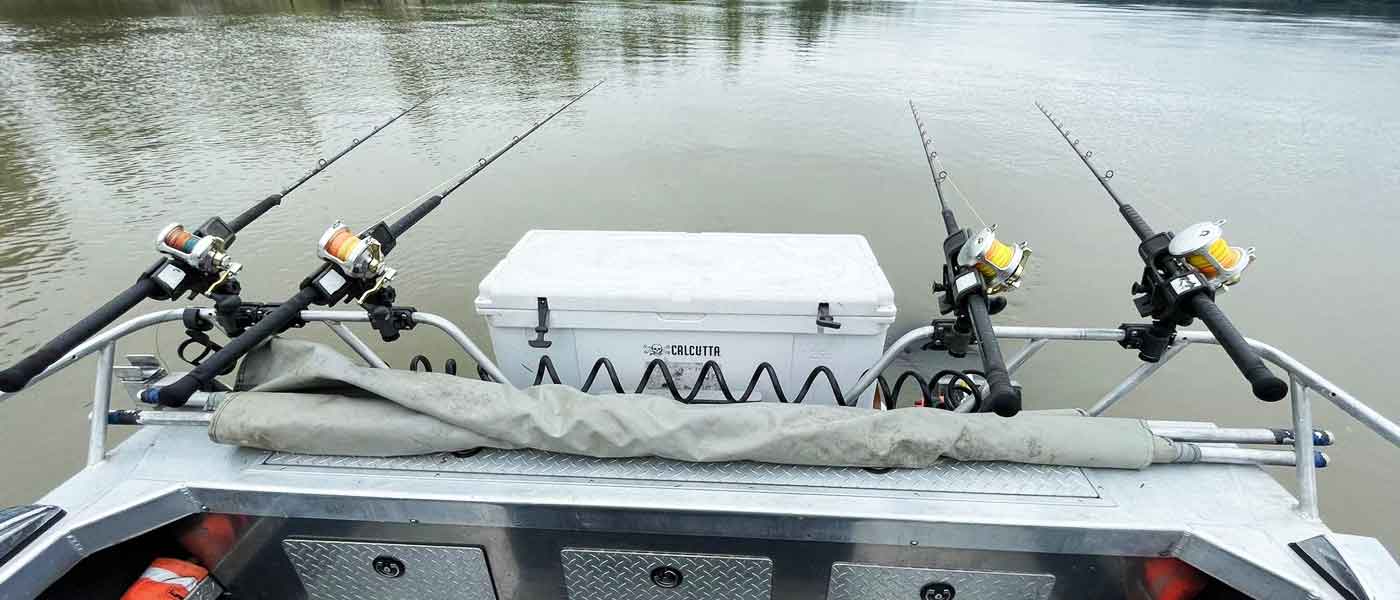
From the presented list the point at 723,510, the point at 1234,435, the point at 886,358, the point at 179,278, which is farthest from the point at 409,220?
the point at 1234,435

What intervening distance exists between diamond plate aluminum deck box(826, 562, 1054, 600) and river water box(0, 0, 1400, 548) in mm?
2437

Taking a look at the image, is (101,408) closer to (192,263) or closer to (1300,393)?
(192,263)

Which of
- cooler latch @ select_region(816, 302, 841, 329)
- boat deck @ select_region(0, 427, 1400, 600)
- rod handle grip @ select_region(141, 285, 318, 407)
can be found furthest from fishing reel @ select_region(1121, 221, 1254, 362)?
rod handle grip @ select_region(141, 285, 318, 407)

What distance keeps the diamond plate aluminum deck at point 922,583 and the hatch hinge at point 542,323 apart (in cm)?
123

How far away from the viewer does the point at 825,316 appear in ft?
7.25

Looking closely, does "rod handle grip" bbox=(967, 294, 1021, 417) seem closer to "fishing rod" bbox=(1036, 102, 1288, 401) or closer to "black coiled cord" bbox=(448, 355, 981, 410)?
"black coiled cord" bbox=(448, 355, 981, 410)

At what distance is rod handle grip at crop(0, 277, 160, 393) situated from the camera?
1490 millimetres

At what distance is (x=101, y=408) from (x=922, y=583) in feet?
7.63

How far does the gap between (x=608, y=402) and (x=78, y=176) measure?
8157mm

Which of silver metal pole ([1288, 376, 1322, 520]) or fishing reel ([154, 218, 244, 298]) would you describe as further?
fishing reel ([154, 218, 244, 298])

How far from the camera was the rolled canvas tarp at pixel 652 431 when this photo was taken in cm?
164

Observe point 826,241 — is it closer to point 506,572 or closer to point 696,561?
point 696,561

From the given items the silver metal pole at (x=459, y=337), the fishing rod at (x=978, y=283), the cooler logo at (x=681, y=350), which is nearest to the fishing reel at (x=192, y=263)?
the silver metal pole at (x=459, y=337)

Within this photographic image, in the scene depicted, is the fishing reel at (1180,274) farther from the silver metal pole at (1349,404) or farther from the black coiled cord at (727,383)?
the black coiled cord at (727,383)
